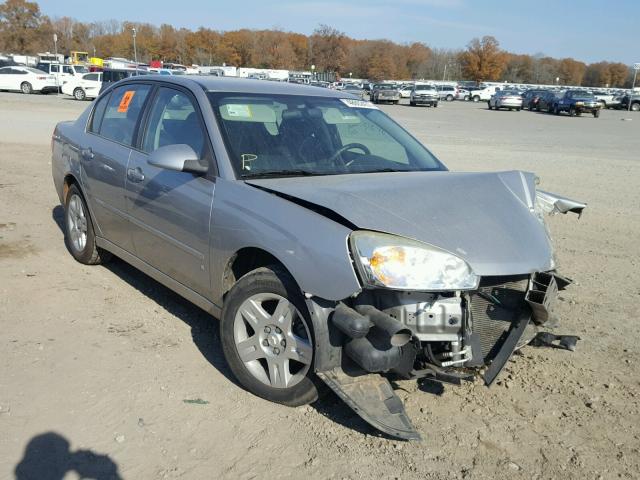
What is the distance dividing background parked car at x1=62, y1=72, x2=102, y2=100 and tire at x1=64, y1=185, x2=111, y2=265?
31.6m

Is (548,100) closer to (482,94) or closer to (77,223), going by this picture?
(482,94)

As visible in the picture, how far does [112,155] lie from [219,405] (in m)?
2.36

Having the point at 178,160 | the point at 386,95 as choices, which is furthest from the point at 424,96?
the point at 178,160

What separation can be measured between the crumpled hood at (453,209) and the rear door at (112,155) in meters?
1.54

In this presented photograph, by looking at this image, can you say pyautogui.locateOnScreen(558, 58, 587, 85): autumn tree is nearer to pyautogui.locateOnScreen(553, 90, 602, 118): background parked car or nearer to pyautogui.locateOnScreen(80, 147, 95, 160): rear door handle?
pyautogui.locateOnScreen(553, 90, 602, 118): background parked car

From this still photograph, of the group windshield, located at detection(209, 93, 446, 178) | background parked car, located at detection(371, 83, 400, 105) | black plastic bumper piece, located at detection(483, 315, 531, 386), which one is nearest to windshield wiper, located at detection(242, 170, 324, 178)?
windshield, located at detection(209, 93, 446, 178)

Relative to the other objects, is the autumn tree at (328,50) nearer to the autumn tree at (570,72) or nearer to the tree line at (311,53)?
the tree line at (311,53)

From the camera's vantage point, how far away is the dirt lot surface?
291 cm

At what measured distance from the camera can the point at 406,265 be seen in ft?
9.64

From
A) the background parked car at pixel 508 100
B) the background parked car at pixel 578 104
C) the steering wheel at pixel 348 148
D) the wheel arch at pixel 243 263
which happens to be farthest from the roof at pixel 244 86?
the background parked car at pixel 508 100

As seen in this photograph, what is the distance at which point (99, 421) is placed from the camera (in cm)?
318

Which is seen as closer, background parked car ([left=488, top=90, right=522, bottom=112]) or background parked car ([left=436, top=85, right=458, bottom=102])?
background parked car ([left=488, top=90, right=522, bottom=112])

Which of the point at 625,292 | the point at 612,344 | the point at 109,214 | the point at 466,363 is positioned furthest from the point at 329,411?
the point at 625,292

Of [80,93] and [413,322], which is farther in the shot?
[80,93]
